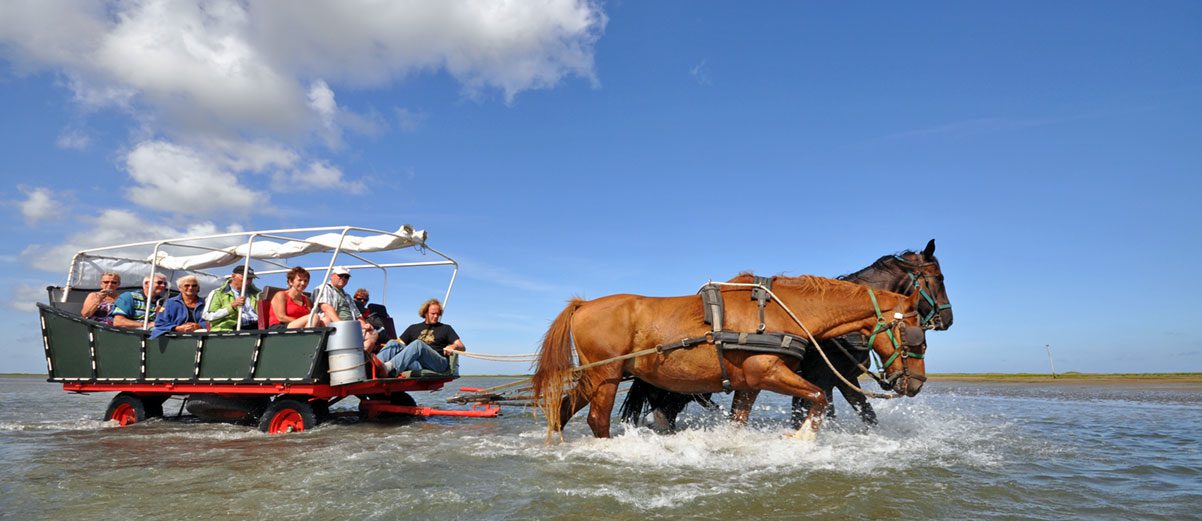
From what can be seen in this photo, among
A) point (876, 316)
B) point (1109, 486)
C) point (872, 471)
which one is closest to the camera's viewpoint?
point (1109, 486)

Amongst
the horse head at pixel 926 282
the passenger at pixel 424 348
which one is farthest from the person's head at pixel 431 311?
the horse head at pixel 926 282

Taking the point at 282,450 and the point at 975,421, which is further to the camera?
the point at 975,421

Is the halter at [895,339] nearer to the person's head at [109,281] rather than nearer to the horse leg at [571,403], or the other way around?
the horse leg at [571,403]

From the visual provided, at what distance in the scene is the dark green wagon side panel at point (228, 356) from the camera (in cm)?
819

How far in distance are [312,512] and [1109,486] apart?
550cm

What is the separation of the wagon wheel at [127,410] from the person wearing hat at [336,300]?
10.5 feet

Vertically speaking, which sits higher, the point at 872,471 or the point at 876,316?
the point at 876,316

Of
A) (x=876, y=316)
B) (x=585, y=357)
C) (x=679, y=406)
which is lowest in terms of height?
(x=679, y=406)

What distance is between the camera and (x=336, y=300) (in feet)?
29.4

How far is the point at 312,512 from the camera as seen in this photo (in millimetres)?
3934

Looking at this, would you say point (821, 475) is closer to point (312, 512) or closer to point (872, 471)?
point (872, 471)

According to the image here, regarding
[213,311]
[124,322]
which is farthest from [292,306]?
[124,322]

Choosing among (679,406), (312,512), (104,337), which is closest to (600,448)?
(679,406)

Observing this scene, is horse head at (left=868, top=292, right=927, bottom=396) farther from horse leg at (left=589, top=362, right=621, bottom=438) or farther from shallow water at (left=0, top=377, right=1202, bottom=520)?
horse leg at (left=589, top=362, right=621, bottom=438)
